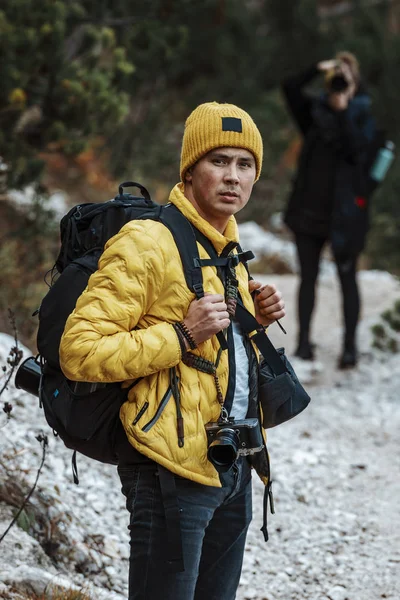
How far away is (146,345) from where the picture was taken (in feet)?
7.43

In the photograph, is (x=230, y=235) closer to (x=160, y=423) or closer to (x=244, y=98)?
(x=160, y=423)

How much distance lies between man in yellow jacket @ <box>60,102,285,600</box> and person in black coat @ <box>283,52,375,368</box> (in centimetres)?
469

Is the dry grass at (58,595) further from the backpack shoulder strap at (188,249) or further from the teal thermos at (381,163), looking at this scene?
the teal thermos at (381,163)

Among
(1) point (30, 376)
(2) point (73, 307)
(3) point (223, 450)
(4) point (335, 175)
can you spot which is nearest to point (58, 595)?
(1) point (30, 376)

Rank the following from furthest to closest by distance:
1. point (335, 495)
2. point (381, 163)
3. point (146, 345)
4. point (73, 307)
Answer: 1. point (381, 163)
2. point (335, 495)
3. point (73, 307)
4. point (146, 345)

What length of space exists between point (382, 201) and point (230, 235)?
11059mm

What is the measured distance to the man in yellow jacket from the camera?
227 centimetres

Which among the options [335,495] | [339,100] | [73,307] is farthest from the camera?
[339,100]

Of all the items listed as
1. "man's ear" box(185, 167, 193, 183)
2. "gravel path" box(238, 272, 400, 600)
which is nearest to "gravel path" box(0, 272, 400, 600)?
"gravel path" box(238, 272, 400, 600)

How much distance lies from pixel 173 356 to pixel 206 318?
0.14m

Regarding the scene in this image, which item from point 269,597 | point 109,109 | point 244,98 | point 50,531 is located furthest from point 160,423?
point 244,98

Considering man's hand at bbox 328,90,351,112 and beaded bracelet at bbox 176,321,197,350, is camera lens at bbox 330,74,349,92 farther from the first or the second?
beaded bracelet at bbox 176,321,197,350

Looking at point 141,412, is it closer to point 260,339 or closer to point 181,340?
point 181,340

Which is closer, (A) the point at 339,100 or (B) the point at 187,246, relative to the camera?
(B) the point at 187,246
